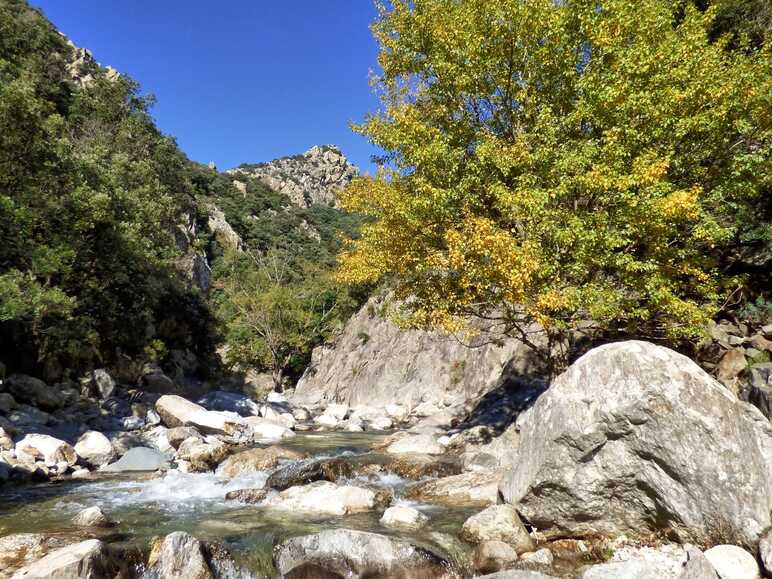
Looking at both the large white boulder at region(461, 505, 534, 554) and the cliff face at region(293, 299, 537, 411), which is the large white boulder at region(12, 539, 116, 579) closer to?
the large white boulder at region(461, 505, 534, 554)

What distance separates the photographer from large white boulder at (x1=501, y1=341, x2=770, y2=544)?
25.0 ft

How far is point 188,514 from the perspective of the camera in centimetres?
1141

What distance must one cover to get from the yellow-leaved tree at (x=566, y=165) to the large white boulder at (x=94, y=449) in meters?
11.0

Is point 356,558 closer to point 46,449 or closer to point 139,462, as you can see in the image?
point 139,462

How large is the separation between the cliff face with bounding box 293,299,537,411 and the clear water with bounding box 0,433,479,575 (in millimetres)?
13786

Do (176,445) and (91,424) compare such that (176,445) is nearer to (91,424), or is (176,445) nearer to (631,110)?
(91,424)

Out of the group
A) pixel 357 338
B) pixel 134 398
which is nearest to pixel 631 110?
pixel 134 398

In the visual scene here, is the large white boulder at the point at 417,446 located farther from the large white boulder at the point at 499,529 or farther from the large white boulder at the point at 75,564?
the large white boulder at the point at 75,564

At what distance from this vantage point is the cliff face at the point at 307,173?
490 feet

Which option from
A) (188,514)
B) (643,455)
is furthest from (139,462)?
(643,455)

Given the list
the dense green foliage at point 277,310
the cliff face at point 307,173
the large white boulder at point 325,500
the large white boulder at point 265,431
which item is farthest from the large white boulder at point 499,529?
the cliff face at point 307,173

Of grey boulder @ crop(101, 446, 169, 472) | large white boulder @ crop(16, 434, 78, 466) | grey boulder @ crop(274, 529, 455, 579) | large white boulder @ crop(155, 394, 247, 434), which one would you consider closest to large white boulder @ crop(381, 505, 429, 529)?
grey boulder @ crop(274, 529, 455, 579)

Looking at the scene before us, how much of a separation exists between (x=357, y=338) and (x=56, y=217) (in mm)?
35138

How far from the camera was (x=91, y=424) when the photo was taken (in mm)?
21344
